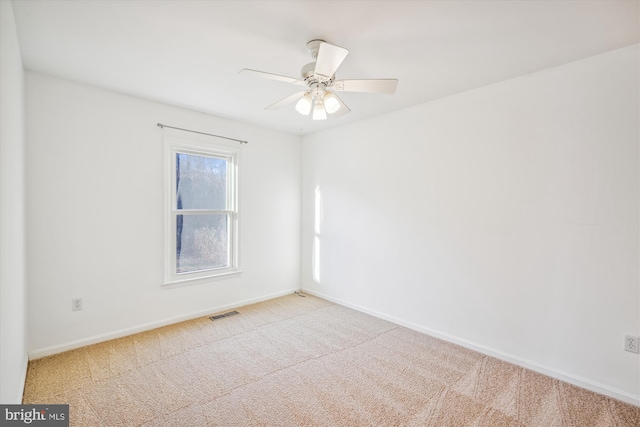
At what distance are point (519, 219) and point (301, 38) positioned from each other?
229cm

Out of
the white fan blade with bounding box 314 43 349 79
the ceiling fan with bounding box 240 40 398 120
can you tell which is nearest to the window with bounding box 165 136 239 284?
the ceiling fan with bounding box 240 40 398 120

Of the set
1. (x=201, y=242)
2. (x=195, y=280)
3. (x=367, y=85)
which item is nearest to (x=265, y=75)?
(x=367, y=85)

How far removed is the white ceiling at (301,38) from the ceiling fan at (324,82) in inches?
8.6

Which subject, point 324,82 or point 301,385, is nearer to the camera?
point 324,82

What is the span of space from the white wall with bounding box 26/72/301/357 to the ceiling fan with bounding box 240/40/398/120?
5.77ft

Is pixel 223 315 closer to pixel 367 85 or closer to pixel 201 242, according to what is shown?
pixel 201 242

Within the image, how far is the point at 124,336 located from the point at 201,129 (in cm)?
239

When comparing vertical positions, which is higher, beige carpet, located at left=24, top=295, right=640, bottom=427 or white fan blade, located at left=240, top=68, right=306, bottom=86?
white fan blade, located at left=240, top=68, right=306, bottom=86

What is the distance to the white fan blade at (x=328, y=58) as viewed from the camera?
166 cm

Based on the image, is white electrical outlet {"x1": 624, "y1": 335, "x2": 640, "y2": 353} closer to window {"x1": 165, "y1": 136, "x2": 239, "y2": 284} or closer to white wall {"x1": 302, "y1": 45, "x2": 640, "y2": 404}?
white wall {"x1": 302, "y1": 45, "x2": 640, "y2": 404}

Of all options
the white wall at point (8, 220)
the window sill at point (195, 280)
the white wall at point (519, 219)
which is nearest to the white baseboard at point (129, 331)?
the window sill at point (195, 280)

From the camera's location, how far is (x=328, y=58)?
176 centimetres

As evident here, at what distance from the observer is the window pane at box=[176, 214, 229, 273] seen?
3549mm

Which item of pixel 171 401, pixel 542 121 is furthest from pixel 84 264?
pixel 542 121
